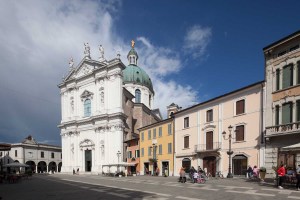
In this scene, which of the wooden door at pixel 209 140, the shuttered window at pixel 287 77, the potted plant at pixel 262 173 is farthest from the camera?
the wooden door at pixel 209 140

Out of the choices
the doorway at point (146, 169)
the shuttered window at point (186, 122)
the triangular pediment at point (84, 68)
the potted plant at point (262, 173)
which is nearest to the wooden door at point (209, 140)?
the shuttered window at point (186, 122)

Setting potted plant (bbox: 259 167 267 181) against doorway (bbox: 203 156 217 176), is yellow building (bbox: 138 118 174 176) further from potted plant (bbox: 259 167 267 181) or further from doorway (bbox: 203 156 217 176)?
potted plant (bbox: 259 167 267 181)

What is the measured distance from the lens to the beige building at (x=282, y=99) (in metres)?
19.6

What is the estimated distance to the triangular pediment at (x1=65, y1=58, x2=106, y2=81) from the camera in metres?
52.9

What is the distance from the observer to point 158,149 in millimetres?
37375

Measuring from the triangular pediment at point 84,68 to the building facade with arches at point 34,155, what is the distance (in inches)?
1193

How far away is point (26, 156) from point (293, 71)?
Answer: 7499cm

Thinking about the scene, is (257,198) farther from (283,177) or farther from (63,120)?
(63,120)

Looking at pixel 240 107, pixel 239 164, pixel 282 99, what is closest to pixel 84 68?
pixel 240 107

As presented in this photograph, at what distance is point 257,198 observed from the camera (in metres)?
11.3

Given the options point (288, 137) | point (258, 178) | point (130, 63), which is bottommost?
point (258, 178)

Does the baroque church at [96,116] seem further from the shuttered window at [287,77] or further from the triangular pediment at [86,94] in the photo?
the shuttered window at [287,77]

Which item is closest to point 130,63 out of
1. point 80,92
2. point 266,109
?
point 80,92

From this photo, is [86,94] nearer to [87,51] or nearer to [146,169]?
[87,51]
